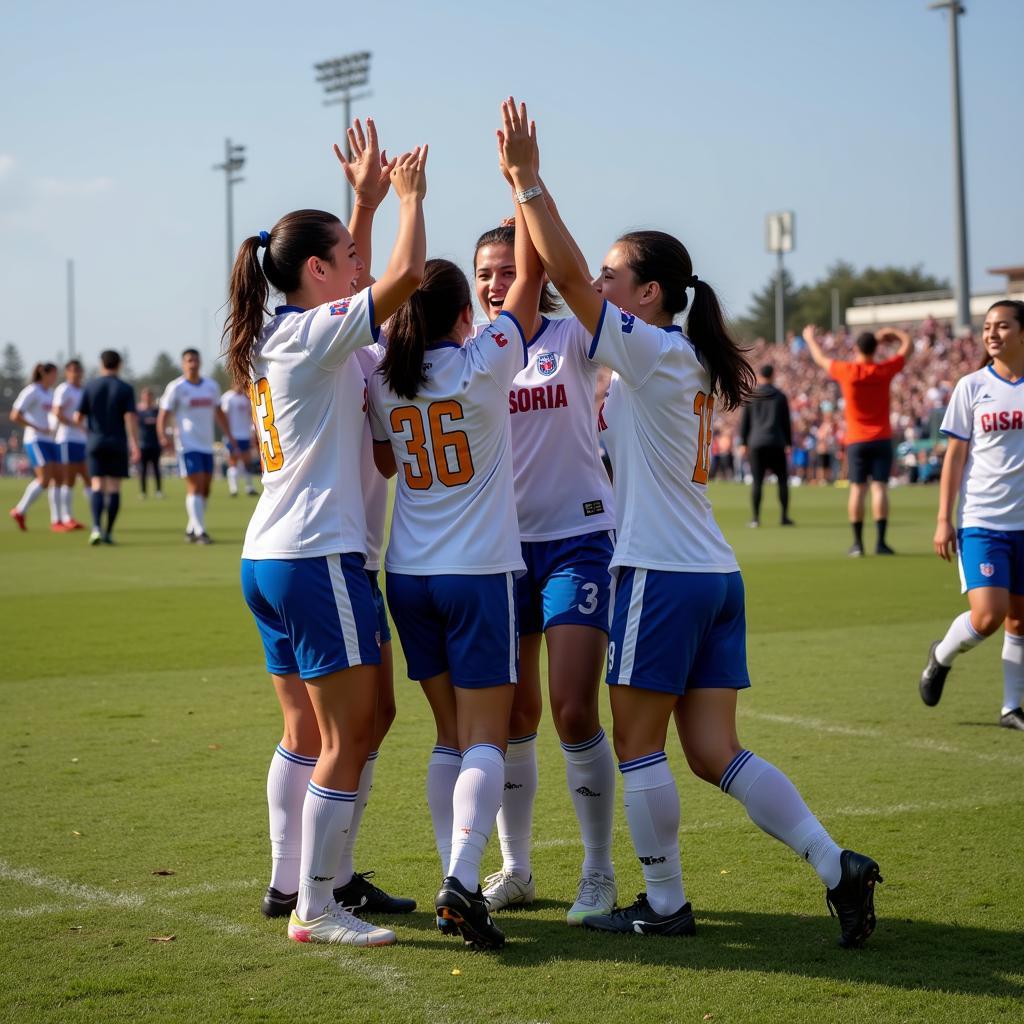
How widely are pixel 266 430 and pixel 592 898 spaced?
182 centimetres

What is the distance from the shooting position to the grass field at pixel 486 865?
12.3 ft

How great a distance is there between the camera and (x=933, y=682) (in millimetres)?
7590

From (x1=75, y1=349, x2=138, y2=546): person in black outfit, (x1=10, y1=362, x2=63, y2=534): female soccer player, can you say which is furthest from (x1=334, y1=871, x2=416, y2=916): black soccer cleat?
(x1=10, y1=362, x2=63, y2=534): female soccer player

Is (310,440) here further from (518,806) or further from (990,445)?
(990,445)

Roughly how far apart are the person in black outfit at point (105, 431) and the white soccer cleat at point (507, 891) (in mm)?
14742

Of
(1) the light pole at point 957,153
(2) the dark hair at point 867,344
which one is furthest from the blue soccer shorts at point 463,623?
(1) the light pole at point 957,153

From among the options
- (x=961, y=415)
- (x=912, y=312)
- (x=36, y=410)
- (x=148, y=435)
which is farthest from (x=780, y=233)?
(x=961, y=415)

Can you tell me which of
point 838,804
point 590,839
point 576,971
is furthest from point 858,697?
point 576,971

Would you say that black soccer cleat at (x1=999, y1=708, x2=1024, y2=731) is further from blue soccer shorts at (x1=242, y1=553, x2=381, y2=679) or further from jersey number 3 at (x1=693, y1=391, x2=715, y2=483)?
blue soccer shorts at (x1=242, y1=553, x2=381, y2=679)

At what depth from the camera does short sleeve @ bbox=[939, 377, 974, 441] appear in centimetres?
758

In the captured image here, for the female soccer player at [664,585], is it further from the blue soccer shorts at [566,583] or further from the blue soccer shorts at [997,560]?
the blue soccer shorts at [997,560]

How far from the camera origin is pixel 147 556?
1692 cm

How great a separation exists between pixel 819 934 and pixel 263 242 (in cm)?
276

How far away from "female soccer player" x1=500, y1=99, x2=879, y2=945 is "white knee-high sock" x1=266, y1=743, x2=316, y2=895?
97cm
